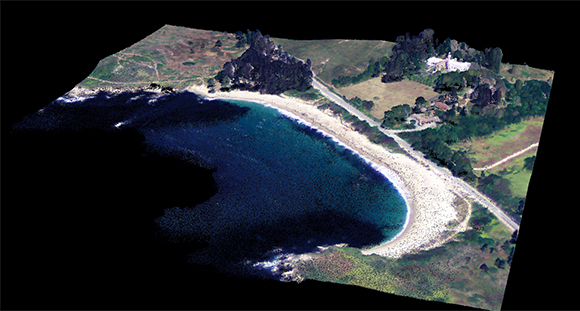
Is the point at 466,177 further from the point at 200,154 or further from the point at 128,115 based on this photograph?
the point at 128,115

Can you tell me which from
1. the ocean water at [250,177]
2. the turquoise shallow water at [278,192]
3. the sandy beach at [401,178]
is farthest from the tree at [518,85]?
the ocean water at [250,177]

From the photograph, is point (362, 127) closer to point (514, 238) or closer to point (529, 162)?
point (529, 162)

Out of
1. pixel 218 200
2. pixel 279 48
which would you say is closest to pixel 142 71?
pixel 279 48

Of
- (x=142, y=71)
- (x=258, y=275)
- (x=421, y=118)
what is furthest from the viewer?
(x=142, y=71)

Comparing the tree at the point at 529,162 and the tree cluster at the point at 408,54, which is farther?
the tree cluster at the point at 408,54

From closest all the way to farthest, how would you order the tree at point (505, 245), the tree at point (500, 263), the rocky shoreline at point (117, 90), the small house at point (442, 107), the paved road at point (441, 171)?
the tree at point (500, 263) → the tree at point (505, 245) → the paved road at point (441, 171) → the small house at point (442, 107) → the rocky shoreline at point (117, 90)

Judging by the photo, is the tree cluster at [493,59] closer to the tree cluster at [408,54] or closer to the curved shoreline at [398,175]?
the tree cluster at [408,54]

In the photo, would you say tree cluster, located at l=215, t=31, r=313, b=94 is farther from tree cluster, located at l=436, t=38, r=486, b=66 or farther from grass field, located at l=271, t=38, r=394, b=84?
tree cluster, located at l=436, t=38, r=486, b=66
